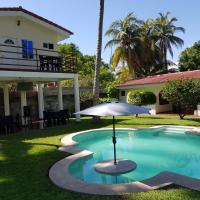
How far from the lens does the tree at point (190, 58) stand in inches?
1560

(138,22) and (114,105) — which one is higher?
(138,22)

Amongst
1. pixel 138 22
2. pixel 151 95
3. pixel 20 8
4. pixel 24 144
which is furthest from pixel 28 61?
pixel 138 22

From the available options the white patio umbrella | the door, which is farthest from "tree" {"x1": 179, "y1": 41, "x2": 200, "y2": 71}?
the white patio umbrella

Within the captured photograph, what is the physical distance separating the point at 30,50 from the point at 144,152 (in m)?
12.4

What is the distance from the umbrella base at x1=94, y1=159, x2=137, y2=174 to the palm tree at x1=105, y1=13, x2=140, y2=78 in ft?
95.9

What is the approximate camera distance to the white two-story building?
61.7 feet

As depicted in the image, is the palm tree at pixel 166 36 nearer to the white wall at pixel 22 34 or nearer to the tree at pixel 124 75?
the tree at pixel 124 75

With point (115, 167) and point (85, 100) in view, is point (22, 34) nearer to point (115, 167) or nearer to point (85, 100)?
point (85, 100)

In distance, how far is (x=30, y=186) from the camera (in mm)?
7324

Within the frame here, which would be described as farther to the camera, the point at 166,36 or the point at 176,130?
the point at 166,36

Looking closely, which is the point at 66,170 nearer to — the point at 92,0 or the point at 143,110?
the point at 143,110

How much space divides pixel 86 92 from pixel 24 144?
17.4 meters

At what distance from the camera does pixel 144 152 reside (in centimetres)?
1270

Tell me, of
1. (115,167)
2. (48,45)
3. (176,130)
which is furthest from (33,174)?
(48,45)
